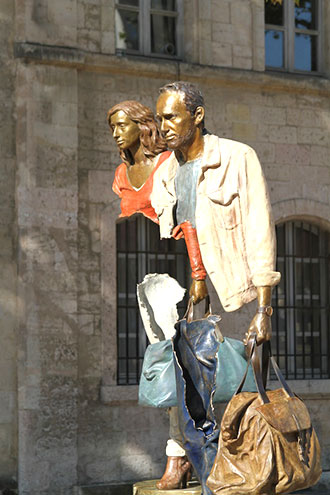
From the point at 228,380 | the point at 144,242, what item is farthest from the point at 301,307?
the point at 228,380

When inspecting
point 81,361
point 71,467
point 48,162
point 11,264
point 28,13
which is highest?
point 28,13

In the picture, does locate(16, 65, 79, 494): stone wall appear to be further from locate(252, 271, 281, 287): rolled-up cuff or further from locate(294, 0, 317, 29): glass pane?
locate(252, 271, 281, 287): rolled-up cuff

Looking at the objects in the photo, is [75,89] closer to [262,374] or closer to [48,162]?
[48,162]

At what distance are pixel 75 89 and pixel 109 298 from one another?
224cm

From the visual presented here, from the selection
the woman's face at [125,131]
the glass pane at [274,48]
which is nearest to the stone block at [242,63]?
the glass pane at [274,48]

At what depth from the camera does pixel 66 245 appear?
38.2 feet

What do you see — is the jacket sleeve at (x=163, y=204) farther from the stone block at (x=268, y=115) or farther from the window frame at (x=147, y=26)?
the stone block at (x=268, y=115)

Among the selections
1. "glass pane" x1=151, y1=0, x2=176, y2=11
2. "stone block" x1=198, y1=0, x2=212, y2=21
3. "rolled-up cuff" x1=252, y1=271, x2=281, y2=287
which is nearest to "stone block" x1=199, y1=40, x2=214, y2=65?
"stone block" x1=198, y1=0, x2=212, y2=21

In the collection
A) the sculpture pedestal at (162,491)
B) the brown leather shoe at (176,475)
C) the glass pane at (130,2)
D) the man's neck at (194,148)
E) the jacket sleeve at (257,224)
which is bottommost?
the sculpture pedestal at (162,491)

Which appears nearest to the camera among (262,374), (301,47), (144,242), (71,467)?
(262,374)

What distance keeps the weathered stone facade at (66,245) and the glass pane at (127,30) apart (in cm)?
35

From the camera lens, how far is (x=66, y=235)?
11656 mm

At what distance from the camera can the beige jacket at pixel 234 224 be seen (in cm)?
505

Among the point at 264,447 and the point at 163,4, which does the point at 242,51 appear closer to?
the point at 163,4
